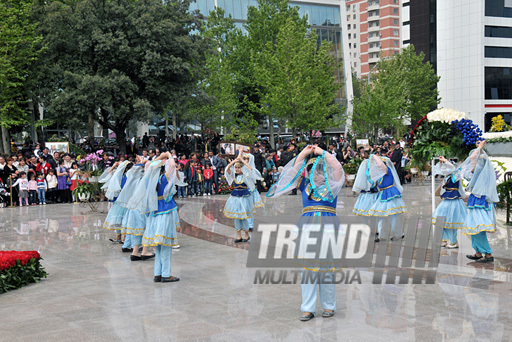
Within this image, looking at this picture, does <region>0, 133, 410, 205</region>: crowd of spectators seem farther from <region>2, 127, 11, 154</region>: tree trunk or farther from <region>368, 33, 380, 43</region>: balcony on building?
<region>368, 33, 380, 43</region>: balcony on building

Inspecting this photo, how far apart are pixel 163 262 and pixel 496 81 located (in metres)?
67.7

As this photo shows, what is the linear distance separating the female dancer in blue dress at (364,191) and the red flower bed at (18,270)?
696cm

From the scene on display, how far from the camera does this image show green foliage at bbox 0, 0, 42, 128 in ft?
96.1

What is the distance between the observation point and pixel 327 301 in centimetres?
721

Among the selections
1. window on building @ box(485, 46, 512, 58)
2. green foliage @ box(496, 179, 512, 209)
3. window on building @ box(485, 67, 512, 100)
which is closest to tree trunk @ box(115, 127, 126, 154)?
green foliage @ box(496, 179, 512, 209)

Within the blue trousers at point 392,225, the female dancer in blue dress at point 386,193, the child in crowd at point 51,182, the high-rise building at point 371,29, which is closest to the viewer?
the female dancer in blue dress at point 386,193

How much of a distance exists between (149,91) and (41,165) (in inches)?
389

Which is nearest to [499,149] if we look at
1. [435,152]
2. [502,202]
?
[502,202]

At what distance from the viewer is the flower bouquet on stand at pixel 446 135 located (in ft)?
37.3

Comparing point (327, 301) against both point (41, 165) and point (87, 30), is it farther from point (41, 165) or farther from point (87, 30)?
point (87, 30)

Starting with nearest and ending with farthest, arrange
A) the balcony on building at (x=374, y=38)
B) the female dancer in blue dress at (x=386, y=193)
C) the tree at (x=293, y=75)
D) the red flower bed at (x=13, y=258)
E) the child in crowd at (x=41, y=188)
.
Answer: the red flower bed at (x=13, y=258), the female dancer in blue dress at (x=386, y=193), the child in crowd at (x=41, y=188), the tree at (x=293, y=75), the balcony on building at (x=374, y=38)

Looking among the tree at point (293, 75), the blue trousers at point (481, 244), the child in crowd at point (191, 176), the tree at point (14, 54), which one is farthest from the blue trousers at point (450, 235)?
the tree at point (293, 75)

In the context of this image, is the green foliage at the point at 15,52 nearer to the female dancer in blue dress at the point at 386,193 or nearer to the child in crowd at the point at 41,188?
the child in crowd at the point at 41,188

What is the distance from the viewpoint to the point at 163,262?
9.46m
